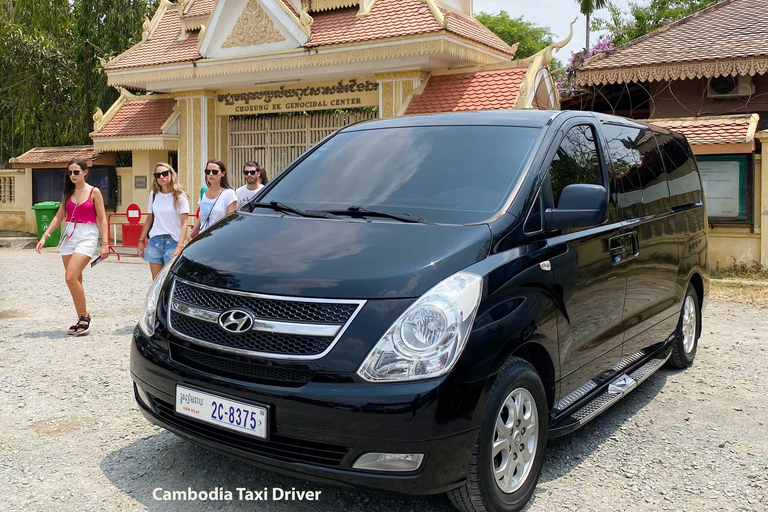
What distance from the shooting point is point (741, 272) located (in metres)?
11.7

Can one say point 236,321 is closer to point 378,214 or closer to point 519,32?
point 378,214

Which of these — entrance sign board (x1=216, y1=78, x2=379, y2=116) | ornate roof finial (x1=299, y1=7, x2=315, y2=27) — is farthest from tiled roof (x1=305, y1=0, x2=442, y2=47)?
entrance sign board (x1=216, y1=78, x2=379, y2=116)

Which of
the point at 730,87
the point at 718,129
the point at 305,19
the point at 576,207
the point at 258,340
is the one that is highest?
the point at 305,19

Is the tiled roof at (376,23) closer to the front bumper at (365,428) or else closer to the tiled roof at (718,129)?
the tiled roof at (718,129)

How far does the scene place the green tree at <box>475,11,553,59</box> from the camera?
42688 mm

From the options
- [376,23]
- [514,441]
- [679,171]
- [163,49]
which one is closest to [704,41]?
[376,23]

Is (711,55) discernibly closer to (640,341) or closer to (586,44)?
(640,341)

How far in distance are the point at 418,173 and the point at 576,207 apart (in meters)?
0.84

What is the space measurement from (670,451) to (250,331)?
100 inches

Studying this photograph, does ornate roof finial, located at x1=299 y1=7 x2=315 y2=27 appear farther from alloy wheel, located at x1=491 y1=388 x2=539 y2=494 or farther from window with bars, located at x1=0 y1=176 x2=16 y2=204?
alloy wheel, located at x1=491 y1=388 x2=539 y2=494

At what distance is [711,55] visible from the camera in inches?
520

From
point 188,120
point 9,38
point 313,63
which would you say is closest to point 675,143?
point 313,63

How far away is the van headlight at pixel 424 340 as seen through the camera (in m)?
2.71

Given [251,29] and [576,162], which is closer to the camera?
[576,162]
